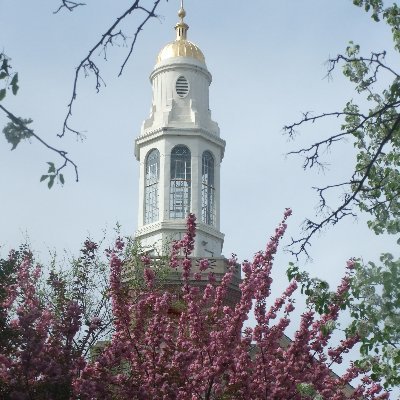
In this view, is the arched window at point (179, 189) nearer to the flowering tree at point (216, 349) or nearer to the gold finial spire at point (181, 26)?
the gold finial spire at point (181, 26)

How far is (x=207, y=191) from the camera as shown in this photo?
4662 cm

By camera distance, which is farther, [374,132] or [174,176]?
[174,176]

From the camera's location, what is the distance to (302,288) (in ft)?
47.9

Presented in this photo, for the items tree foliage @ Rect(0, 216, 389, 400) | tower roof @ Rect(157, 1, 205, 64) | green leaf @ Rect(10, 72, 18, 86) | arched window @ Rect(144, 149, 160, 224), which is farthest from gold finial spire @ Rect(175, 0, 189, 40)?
green leaf @ Rect(10, 72, 18, 86)

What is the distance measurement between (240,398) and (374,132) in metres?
6.75

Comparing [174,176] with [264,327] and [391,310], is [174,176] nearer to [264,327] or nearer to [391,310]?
[264,327]

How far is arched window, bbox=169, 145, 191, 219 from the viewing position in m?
45.6

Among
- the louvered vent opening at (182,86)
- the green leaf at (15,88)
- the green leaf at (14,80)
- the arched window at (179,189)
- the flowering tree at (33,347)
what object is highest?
the louvered vent opening at (182,86)

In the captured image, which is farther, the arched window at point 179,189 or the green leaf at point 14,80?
the arched window at point 179,189

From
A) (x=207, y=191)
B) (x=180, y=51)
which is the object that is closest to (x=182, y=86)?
(x=180, y=51)

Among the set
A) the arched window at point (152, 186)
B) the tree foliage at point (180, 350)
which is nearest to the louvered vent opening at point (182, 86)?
the arched window at point (152, 186)

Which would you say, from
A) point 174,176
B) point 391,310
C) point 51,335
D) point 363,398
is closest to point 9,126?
point 391,310

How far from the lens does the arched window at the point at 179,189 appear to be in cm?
4562

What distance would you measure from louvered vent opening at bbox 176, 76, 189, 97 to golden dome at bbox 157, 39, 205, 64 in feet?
3.85
